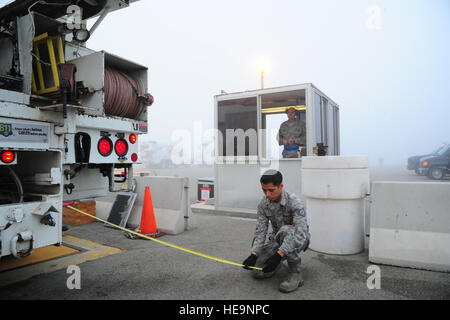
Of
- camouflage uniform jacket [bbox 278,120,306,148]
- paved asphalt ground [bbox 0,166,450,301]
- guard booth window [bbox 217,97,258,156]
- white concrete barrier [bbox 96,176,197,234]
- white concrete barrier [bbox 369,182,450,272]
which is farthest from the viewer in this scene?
guard booth window [bbox 217,97,258,156]

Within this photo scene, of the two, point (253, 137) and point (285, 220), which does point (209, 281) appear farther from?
point (253, 137)

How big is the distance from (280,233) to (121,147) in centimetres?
231

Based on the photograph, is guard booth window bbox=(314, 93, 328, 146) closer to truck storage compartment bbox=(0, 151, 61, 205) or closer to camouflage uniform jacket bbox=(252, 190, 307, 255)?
camouflage uniform jacket bbox=(252, 190, 307, 255)

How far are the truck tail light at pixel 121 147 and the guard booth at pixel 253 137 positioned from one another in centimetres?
387

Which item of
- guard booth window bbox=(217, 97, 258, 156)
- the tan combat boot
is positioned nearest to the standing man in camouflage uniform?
guard booth window bbox=(217, 97, 258, 156)

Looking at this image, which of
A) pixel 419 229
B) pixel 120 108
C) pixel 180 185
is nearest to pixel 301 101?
pixel 180 185

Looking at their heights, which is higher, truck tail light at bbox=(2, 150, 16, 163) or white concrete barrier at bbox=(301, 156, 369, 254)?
truck tail light at bbox=(2, 150, 16, 163)

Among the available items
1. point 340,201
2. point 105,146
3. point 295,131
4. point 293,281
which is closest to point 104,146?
point 105,146

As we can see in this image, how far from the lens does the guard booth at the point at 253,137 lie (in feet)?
22.0

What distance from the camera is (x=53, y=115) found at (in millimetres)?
2957

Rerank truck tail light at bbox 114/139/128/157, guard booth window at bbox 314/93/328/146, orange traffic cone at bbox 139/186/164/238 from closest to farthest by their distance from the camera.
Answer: truck tail light at bbox 114/139/128/157
orange traffic cone at bbox 139/186/164/238
guard booth window at bbox 314/93/328/146

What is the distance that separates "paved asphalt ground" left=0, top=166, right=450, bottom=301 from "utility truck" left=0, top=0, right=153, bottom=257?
2.04 ft

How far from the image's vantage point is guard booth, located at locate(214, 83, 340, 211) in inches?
264

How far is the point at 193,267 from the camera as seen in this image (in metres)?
3.56
